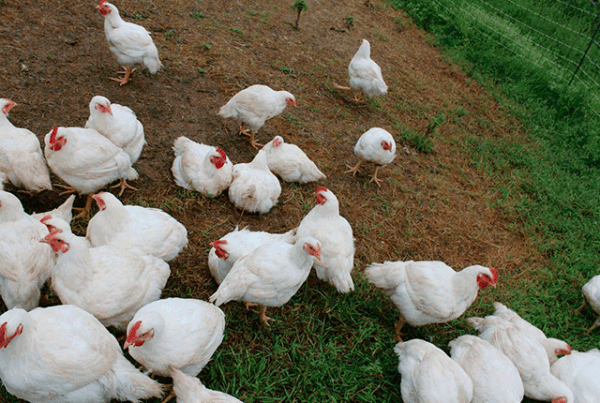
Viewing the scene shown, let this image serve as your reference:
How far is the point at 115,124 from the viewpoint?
399 centimetres

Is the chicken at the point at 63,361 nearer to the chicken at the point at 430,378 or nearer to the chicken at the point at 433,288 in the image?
the chicken at the point at 430,378

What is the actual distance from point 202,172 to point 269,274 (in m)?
1.79

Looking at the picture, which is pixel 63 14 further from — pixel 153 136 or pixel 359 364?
pixel 359 364

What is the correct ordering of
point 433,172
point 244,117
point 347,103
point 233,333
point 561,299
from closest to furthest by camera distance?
point 233,333, point 561,299, point 244,117, point 433,172, point 347,103

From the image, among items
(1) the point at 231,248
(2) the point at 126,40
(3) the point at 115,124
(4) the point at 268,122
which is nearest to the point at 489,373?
(1) the point at 231,248

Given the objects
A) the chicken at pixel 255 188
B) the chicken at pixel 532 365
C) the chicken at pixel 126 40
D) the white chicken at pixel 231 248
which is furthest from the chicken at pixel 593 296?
the chicken at pixel 126 40

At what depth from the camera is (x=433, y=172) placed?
239 inches

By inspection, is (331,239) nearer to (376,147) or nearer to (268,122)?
(376,147)

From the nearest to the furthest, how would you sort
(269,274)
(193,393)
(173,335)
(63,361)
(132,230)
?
(63,361) → (193,393) → (173,335) → (269,274) → (132,230)

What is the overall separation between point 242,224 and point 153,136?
181cm

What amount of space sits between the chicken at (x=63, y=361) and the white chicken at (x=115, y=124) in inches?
81.6

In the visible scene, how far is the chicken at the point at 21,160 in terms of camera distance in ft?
11.6

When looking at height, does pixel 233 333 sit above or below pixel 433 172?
below

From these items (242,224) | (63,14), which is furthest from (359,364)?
(63,14)
